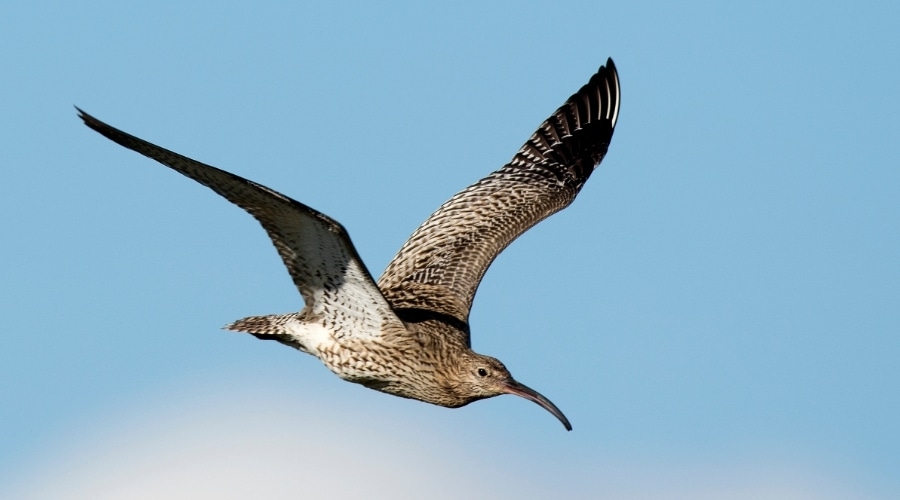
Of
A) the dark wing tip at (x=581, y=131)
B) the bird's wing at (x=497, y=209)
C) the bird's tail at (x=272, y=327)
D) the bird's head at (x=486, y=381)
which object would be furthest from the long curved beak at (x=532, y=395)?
the dark wing tip at (x=581, y=131)

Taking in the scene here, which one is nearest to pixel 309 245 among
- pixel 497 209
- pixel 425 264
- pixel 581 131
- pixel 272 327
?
pixel 272 327

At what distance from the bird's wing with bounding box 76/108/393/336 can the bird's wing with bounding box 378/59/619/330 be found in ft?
3.12

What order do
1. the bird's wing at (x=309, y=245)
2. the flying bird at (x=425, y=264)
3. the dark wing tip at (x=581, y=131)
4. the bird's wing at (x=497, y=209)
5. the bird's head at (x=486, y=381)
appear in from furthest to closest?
1. the dark wing tip at (x=581, y=131)
2. the bird's wing at (x=497, y=209)
3. the bird's head at (x=486, y=381)
4. the flying bird at (x=425, y=264)
5. the bird's wing at (x=309, y=245)

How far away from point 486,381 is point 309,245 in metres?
2.04

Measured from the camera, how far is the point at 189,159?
1043 cm

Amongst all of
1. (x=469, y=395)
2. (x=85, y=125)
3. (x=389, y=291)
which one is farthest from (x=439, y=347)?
(x=85, y=125)

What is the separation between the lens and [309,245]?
12109 millimetres

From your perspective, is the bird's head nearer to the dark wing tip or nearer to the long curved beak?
the long curved beak

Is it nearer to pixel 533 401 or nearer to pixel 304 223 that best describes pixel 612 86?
pixel 533 401

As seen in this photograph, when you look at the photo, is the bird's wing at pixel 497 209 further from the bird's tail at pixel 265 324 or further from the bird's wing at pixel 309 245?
the bird's tail at pixel 265 324

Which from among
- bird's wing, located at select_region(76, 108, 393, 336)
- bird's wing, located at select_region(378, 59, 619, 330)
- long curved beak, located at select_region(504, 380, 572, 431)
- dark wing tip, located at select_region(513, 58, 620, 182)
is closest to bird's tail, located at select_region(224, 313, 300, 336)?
bird's wing, located at select_region(76, 108, 393, 336)

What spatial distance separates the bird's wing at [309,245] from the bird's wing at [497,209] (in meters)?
0.95

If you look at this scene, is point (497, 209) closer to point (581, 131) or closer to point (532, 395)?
point (581, 131)

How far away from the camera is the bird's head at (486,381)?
13055 mm
